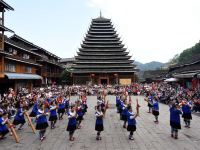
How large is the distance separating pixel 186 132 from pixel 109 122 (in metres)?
6.24

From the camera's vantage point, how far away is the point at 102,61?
268 ft

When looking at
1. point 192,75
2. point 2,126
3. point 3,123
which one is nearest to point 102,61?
point 192,75

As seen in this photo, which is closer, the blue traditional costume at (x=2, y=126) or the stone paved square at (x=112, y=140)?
the stone paved square at (x=112, y=140)

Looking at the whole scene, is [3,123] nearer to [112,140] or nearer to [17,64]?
[112,140]

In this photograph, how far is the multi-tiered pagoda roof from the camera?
265ft

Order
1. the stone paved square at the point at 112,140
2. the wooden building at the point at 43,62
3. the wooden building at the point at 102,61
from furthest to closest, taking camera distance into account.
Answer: the wooden building at the point at 102,61
the wooden building at the point at 43,62
the stone paved square at the point at 112,140

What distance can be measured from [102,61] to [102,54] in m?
2.14

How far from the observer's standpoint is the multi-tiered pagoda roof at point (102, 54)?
265 ft

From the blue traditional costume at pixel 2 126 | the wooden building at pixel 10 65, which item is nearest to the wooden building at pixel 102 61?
the wooden building at pixel 10 65

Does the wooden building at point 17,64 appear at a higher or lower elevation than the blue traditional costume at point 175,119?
higher

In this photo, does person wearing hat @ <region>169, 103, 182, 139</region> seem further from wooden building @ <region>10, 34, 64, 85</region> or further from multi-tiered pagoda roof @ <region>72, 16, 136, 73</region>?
multi-tiered pagoda roof @ <region>72, 16, 136, 73</region>

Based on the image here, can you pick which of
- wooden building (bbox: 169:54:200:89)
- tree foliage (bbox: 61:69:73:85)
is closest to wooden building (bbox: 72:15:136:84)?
tree foliage (bbox: 61:69:73:85)

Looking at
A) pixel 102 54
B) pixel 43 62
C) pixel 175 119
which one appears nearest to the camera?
pixel 175 119

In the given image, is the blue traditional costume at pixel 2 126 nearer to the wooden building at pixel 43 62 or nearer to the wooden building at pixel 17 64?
the wooden building at pixel 17 64
